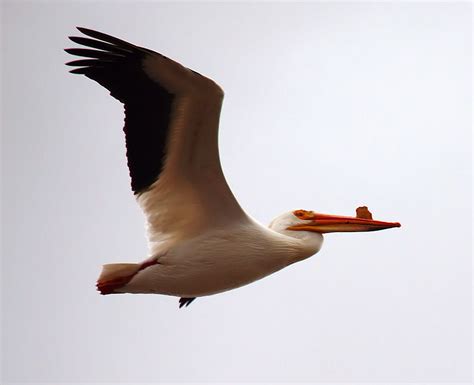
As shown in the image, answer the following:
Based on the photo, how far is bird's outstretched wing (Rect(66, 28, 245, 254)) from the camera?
904cm

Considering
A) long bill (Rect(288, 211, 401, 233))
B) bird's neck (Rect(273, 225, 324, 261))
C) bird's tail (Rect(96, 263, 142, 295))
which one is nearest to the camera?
bird's tail (Rect(96, 263, 142, 295))

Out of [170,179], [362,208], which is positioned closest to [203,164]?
[170,179]

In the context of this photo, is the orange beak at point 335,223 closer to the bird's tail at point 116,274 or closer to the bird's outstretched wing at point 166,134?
the bird's outstretched wing at point 166,134

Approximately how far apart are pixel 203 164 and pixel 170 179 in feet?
1.13

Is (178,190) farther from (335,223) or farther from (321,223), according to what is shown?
(335,223)

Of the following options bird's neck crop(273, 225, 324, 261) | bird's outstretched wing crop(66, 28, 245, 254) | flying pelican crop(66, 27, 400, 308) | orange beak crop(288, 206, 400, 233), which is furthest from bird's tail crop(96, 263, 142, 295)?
orange beak crop(288, 206, 400, 233)

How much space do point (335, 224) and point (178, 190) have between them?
1.45 meters

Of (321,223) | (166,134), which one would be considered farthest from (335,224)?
(166,134)

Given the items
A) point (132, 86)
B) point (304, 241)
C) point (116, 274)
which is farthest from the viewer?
point (304, 241)

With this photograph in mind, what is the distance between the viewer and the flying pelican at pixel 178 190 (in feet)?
29.8

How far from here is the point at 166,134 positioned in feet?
30.4

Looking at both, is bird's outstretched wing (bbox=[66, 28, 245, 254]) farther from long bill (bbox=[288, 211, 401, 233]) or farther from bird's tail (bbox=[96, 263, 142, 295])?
long bill (bbox=[288, 211, 401, 233])

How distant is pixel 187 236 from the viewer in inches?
379

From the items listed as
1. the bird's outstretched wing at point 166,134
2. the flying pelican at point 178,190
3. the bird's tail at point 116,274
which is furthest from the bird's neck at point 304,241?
the bird's tail at point 116,274
